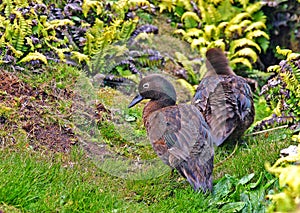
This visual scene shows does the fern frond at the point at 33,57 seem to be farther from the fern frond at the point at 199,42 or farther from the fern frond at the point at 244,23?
the fern frond at the point at 244,23

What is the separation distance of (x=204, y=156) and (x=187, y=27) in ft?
18.5

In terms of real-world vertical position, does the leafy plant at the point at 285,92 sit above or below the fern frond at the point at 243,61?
above

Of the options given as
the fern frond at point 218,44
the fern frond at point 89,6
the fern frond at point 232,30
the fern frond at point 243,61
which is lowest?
the fern frond at point 243,61

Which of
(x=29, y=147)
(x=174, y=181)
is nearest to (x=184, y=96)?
(x=174, y=181)

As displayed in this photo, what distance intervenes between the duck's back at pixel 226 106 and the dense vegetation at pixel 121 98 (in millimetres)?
311

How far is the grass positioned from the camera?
577 centimetres

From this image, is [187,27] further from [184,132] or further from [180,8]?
[184,132]

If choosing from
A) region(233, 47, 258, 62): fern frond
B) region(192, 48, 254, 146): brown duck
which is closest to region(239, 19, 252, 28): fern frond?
region(233, 47, 258, 62): fern frond

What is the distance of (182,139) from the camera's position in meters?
6.76

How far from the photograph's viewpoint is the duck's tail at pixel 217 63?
9.13 metres

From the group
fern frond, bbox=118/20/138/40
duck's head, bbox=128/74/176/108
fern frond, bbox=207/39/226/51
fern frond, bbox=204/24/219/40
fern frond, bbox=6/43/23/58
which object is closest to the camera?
duck's head, bbox=128/74/176/108

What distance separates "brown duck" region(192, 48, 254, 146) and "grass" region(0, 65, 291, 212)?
32 centimetres

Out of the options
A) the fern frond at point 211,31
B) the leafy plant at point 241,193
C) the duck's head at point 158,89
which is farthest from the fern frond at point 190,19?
the leafy plant at point 241,193

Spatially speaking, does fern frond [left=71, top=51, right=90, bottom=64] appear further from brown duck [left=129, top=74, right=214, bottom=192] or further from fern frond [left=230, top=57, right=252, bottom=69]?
fern frond [left=230, top=57, right=252, bottom=69]
